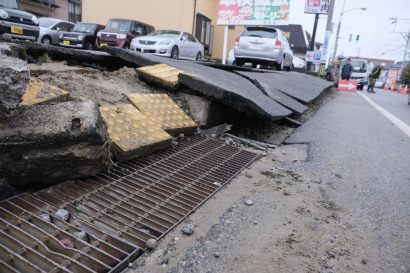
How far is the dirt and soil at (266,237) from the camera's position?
77.1 inches

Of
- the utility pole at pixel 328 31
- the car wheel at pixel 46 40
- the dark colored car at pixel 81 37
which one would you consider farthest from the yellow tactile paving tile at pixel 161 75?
the utility pole at pixel 328 31

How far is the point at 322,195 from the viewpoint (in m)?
3.08

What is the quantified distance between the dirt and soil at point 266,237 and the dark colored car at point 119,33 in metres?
14.6

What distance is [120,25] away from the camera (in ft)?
56.1

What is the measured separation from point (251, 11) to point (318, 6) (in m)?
5.42

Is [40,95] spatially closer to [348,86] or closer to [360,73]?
[348,86]

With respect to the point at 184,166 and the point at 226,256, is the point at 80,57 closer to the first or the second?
the point at 184,166

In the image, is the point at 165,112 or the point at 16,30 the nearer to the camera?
the point at 165,112

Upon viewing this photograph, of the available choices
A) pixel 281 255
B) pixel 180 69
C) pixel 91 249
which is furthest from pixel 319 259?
pixel 180 69

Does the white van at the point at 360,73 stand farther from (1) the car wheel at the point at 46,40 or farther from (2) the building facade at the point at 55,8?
(2) the building facade at the point at 55,8

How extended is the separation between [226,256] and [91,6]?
2806 centimetres

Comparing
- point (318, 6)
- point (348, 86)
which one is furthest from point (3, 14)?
point (348, 86)

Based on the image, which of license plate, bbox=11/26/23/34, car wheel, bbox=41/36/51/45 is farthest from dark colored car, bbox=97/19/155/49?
license plate, bbox=11/26/23/34

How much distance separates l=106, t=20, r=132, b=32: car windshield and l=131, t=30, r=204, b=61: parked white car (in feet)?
6.70
